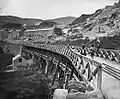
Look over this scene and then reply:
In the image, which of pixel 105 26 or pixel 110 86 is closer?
pixel 110 86

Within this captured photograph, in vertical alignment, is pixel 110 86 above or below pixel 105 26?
below

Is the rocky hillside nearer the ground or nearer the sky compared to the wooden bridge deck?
nearer the sky

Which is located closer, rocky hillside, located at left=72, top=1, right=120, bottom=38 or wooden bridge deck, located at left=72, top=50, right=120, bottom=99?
wooden bridge deck, located at left=72, top=50, right=120, bottom=99

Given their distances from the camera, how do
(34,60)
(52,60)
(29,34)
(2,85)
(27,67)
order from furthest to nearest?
(29,34) → (34,60) → (27,67) → (52,60) → (2,85)

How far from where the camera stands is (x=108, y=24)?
58.9 metres

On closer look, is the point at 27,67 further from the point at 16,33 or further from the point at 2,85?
the point at 16,33

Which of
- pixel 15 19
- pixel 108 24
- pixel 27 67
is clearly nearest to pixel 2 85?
pixel 27 67

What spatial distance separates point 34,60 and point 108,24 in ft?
101

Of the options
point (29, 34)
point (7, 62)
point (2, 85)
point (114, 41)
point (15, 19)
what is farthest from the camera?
point (15, 19)

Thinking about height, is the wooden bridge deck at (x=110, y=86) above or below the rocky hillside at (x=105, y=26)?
below

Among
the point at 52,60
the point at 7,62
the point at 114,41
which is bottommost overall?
the point at 7,62

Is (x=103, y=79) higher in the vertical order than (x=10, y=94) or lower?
higher

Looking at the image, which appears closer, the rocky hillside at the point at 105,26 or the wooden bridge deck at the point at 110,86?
the wooden bridge deck at the point at 110,86

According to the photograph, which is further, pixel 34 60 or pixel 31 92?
pixel 34 60
